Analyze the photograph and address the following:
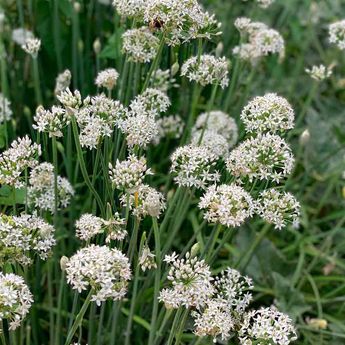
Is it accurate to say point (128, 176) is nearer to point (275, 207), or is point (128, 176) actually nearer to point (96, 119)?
point (96, 119)

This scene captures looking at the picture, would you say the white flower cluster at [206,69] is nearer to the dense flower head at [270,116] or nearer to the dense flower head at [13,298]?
the dense flower head at [270,116]

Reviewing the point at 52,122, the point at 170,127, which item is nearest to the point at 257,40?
the point at 170,127

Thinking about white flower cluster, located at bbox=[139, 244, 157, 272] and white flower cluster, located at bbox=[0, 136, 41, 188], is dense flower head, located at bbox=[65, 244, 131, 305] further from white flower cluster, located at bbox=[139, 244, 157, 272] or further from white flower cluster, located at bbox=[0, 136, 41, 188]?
white flower cluster, located at bbox=[0, 136, 41, 188]

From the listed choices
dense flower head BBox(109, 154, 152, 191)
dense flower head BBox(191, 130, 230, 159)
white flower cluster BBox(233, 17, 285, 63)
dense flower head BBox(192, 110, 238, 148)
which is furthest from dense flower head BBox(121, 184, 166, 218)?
white flower cluster BBox(233, 17, 285, 63)

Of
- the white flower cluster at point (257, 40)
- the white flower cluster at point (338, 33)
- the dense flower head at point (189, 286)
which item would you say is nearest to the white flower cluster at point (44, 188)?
the dense flower head at point (189, 286)

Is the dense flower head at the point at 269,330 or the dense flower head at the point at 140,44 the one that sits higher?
the dense flower head at the point at 140,44

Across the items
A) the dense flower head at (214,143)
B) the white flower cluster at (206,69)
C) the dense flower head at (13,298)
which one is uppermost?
the white flower cluster at (206,69)

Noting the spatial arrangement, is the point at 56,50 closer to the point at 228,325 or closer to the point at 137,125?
the point at 137,125
